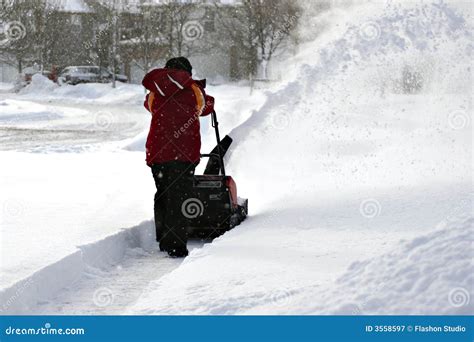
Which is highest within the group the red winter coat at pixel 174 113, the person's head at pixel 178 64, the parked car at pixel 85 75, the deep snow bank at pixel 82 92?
the person's head at pixel 178 64

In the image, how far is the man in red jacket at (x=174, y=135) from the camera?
20.0 feet

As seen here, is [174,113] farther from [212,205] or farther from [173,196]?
[212,205]

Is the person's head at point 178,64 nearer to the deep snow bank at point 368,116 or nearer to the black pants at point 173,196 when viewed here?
the black pants at point 173,196

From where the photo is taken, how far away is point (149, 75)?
609 cm

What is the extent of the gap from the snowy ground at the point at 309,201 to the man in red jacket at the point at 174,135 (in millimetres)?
297

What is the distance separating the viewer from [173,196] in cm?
627

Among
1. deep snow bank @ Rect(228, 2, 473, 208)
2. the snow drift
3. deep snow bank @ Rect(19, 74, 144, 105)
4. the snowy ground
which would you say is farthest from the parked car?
deep snow bank @ Rect(228, 2, 473, 208)

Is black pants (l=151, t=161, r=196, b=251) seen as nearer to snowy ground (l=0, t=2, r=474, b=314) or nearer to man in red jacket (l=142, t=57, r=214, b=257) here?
man in red jacket (l=142, t=57, r=214, b=257)

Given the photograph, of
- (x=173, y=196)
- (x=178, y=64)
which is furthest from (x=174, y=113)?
(x=173, y=196)

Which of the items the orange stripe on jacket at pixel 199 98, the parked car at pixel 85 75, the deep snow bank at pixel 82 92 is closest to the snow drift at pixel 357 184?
the orange stripe on jacket at pixel 199 98

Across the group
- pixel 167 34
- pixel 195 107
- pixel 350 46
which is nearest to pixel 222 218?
pixel 195 107

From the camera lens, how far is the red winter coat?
6070 mm
